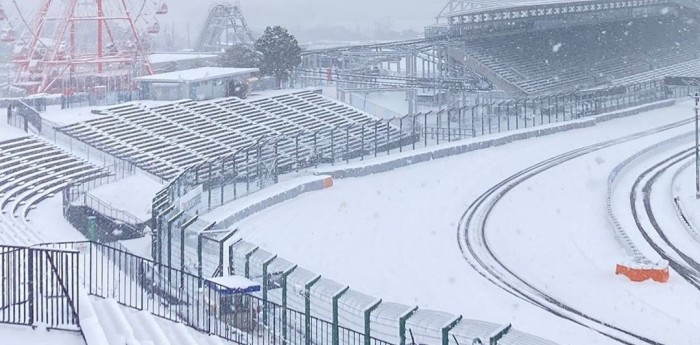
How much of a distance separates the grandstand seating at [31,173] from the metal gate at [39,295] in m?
12.2

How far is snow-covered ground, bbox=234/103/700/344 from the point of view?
21.3 m

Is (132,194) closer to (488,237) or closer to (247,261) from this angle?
(488,237)

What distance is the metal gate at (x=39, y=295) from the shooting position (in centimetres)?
1284

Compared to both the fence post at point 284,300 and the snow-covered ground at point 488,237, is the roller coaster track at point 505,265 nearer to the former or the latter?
the snow-covered ground at point 488,237

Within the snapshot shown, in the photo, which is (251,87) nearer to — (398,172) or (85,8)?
(85,8)

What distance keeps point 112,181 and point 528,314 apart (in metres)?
17.5

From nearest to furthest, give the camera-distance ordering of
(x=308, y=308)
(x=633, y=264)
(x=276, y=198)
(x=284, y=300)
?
(x=308, y=308), (x=284, y=300), (x=633, y=264), (x=276, y=198)

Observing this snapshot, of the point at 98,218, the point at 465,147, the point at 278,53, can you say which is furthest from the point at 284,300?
the point at 278,53

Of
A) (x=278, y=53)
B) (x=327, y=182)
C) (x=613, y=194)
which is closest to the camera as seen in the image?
(x=613, y=194)

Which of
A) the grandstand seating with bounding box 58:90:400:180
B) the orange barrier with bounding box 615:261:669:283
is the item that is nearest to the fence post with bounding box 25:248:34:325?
the orange barrier with bounding box 615:261:669:283

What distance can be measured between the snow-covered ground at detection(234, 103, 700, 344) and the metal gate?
9.50 meters

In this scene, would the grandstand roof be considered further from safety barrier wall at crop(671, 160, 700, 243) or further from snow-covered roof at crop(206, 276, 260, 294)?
snow-covered roof at crop(206, 276, 260, 294)

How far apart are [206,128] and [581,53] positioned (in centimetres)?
3954

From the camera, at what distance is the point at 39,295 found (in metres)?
13.4
